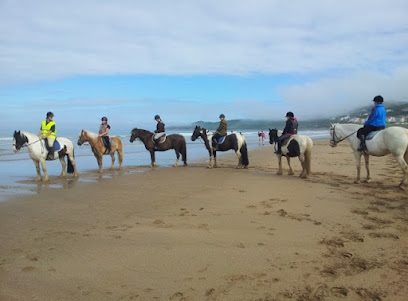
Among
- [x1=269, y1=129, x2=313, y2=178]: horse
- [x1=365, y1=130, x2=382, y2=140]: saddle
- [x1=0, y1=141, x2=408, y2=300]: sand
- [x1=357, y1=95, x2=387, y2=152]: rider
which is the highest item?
[x1=357, y1=95, x2=387, y2=152]: rider

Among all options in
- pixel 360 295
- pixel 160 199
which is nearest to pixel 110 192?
pixel 160 199

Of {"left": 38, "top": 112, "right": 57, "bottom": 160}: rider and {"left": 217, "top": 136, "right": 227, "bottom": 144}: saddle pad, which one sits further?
{"left": 217, "top": 136, "right": 227, "bottom": 144}: saddle pad

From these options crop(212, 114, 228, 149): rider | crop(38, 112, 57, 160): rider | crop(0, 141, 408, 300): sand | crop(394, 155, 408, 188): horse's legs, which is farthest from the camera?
crop(212, 114, 228, 149): rider

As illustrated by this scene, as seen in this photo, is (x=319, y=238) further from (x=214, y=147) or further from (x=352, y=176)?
(x=214, y=147)

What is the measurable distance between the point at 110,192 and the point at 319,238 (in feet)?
18.4

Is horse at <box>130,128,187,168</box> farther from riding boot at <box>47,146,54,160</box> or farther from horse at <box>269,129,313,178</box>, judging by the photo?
horse at <box>269,129,313,178</box>

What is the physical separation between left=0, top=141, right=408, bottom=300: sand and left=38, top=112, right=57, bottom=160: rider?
3527mm

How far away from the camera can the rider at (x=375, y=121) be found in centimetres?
916

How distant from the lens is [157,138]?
49.4 ft

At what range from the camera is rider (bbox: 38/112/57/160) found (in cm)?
1088

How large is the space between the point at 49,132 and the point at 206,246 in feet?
28.5

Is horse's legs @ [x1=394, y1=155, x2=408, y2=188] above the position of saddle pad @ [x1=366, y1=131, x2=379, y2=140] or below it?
below

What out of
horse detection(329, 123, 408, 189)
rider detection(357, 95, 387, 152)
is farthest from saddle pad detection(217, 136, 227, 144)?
rider detection(357, 95, 387, 152)

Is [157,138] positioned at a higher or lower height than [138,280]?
higher
